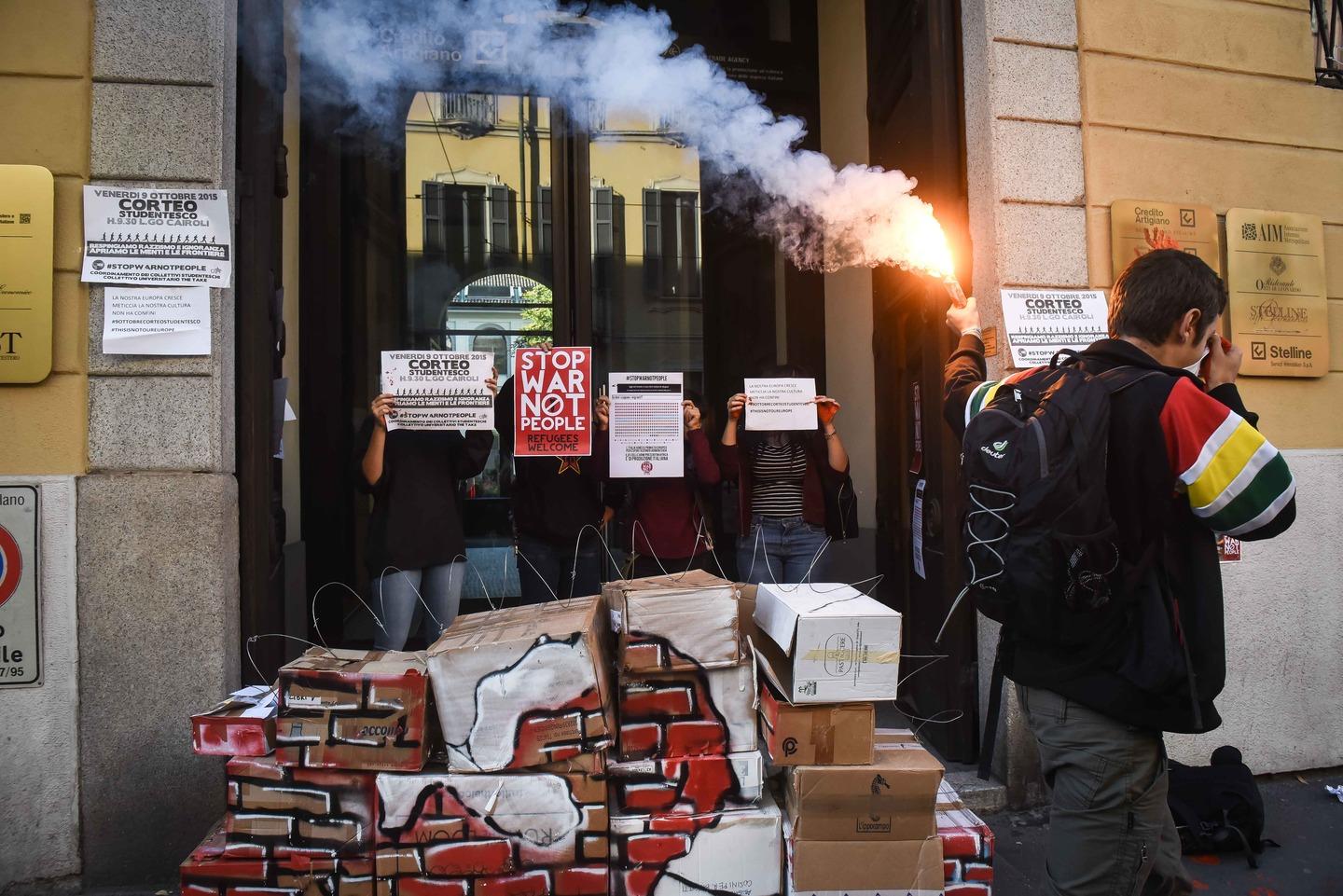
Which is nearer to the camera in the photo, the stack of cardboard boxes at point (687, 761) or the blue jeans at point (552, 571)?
the stack of cardboard boxes at point (687, 761)

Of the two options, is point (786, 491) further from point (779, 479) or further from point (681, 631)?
point (681, 631)

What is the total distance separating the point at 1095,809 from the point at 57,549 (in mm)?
3830

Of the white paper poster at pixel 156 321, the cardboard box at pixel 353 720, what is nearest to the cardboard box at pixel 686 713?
the cardboard box at pixel 353 720

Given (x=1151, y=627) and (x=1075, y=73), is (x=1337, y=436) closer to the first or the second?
(x=1075, y=73)

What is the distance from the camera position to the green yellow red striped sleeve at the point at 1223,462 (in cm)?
188

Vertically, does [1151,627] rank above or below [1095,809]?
above

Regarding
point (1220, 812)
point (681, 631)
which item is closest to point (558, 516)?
point (681, 631)

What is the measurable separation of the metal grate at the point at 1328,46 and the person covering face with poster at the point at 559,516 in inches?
171

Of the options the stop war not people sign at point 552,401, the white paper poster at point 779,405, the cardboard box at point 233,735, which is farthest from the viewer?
the white paper poster at point 779,405

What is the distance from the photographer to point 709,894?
262 centimetres

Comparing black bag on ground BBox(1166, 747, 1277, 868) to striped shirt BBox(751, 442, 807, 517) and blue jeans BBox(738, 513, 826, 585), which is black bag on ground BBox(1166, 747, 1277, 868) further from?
striped shirt BBox(751, 442, 807, 517)

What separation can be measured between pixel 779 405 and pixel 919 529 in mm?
1113

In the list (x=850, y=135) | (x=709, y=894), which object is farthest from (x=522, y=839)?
(x=850, y=135)

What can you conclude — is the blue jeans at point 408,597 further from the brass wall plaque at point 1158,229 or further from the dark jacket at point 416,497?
the brass wall plaque at point 1158,229
